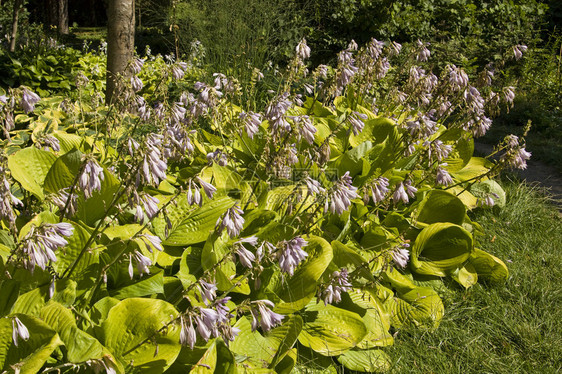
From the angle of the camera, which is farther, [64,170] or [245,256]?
[64,170]

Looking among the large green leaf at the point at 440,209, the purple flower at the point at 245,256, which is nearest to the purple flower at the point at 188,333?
the purple flower at the point at 245,256

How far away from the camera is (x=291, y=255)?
1.81 metres

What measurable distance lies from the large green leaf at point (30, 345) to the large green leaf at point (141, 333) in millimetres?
282

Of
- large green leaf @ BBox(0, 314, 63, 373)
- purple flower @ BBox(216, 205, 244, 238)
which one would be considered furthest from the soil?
large green leaf @ BBox(0, 314, 63, 373)

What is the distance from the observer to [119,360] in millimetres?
1832

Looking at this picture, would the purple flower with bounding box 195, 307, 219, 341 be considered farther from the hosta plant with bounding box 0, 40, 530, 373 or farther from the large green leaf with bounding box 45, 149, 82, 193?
the large green leaf with bounding box 45, 149, 82, 193

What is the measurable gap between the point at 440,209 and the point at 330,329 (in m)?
1.28

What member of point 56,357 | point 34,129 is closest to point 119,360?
point 56,357

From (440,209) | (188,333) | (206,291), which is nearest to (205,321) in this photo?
(188,333)

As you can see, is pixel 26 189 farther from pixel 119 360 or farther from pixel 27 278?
pixel 119 360

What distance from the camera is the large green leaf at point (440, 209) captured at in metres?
3.26

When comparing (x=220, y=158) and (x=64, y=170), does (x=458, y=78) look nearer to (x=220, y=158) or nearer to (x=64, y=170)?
(x=220, y=158)

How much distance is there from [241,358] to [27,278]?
88 cm

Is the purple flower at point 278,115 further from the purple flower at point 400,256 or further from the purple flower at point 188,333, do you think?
the purple flower at point 188,333
